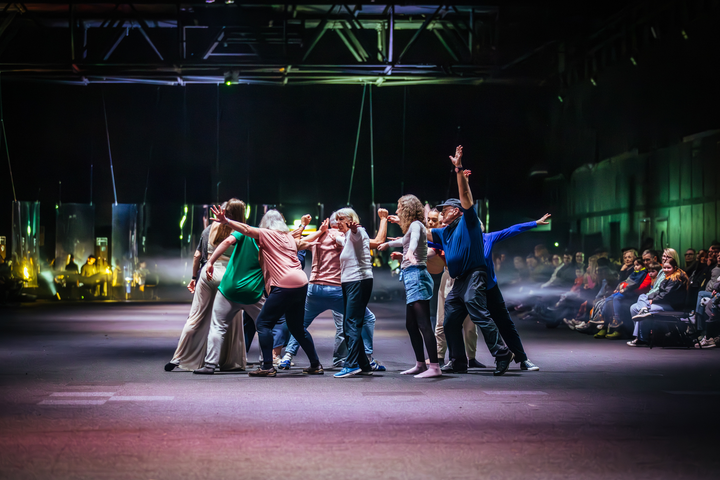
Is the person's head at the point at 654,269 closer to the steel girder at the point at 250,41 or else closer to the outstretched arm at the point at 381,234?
the outstretched arm at the point at 381,234

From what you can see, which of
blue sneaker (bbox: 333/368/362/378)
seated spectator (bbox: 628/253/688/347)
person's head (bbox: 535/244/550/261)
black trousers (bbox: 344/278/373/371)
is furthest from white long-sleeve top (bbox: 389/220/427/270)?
person's head (bbox: 535/244/550/261)

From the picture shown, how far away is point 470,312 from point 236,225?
2392mm

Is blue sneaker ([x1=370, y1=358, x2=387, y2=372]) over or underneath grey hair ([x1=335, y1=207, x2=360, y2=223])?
underneath

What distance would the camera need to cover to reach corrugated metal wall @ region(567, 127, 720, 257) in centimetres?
1554

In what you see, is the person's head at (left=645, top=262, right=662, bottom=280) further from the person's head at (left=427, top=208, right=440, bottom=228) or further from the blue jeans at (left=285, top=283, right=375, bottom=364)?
the blue jeans at (left=285, top=283, right=375, bottom=364)

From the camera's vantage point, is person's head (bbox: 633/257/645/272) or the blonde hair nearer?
the blonde hair

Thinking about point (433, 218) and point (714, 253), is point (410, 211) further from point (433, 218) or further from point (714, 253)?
point (714, 253)

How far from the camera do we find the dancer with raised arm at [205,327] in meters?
8.23

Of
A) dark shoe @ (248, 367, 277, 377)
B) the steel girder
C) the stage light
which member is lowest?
A: dark shoe @ (248, 367, 277, 377)

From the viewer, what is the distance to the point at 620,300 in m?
12.1

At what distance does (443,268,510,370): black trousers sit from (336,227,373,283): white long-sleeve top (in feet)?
2.93

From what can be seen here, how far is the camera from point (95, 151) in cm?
2219

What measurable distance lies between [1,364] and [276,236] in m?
3.44

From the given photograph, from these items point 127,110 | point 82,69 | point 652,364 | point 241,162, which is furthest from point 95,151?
point 652,364
